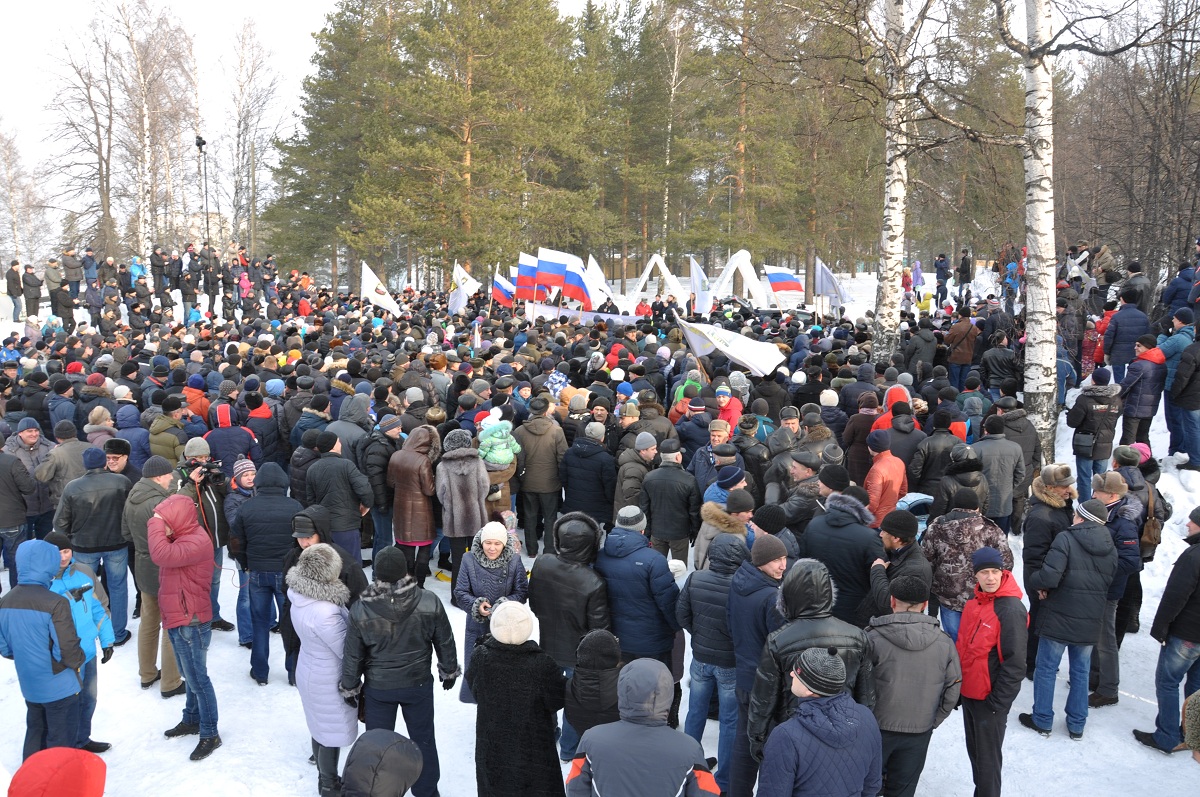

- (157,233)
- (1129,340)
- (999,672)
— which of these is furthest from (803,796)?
(157,233)

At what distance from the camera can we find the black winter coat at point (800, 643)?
436cm

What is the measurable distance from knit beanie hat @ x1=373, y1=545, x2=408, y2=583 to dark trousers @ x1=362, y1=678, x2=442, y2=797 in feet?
2.27

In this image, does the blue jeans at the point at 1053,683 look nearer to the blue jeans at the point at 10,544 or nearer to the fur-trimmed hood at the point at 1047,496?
the fur-trimmed hood at the point at 1047,496

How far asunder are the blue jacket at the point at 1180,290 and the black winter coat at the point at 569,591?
9869 millimetres

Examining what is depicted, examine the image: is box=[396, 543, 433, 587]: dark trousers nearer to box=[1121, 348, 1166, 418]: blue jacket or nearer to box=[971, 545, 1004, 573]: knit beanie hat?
box=[971, 545, 1004, 573]: knit beanie hat

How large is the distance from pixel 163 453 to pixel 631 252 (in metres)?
48.9

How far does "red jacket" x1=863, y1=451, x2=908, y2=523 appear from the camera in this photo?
7.29 metres

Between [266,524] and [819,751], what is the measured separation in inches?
181

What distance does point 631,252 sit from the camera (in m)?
56.0

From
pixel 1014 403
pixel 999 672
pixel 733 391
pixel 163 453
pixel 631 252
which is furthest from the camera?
pixel 631 252

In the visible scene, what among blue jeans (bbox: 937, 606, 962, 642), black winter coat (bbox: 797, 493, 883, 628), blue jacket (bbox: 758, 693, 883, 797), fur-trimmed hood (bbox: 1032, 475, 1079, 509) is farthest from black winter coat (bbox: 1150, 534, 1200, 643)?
blue jacket (bbox: 758, 693, 883, 797)

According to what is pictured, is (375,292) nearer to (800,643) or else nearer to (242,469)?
(242,469)

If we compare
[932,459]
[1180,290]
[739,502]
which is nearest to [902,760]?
[739,502]

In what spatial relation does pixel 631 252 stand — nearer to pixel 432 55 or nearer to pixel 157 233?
pixel 432 55
